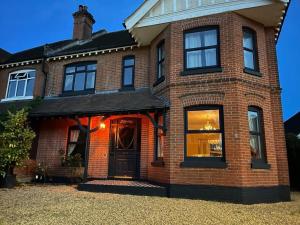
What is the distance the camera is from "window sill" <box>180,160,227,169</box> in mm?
8180

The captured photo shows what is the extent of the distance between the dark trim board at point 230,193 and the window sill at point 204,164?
2.12 ft

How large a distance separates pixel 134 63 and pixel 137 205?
7.27 m

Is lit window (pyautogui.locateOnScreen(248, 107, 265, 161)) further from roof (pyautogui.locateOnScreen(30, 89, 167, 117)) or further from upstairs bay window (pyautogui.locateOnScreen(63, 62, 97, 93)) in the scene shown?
upstairs bay window (pyautogui.locateOnScreen(63, 62, 97, 93))

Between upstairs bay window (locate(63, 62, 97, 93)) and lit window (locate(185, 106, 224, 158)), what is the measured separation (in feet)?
19.6

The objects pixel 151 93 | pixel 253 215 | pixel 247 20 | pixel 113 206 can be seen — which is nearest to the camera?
pixel 253 215

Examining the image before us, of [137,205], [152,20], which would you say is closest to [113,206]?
[137,205]

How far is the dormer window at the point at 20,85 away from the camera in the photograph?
46.2 feet

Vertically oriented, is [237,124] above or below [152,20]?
below

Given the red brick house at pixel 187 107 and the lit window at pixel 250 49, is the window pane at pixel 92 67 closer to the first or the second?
the red brick house at pixel 187 107

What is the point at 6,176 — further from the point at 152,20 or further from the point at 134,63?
the point at 152,20

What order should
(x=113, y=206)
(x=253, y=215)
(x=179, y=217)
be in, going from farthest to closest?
(x=113, y=206) → (x=253, y=215) → (x=179, y=217)

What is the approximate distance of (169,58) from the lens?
983 centimetres

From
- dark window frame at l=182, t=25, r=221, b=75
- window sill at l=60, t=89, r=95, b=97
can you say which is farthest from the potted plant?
dark window frame at l=182, t=25, r=221, b=75

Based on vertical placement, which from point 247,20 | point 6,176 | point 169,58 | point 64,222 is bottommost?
point 64,222
